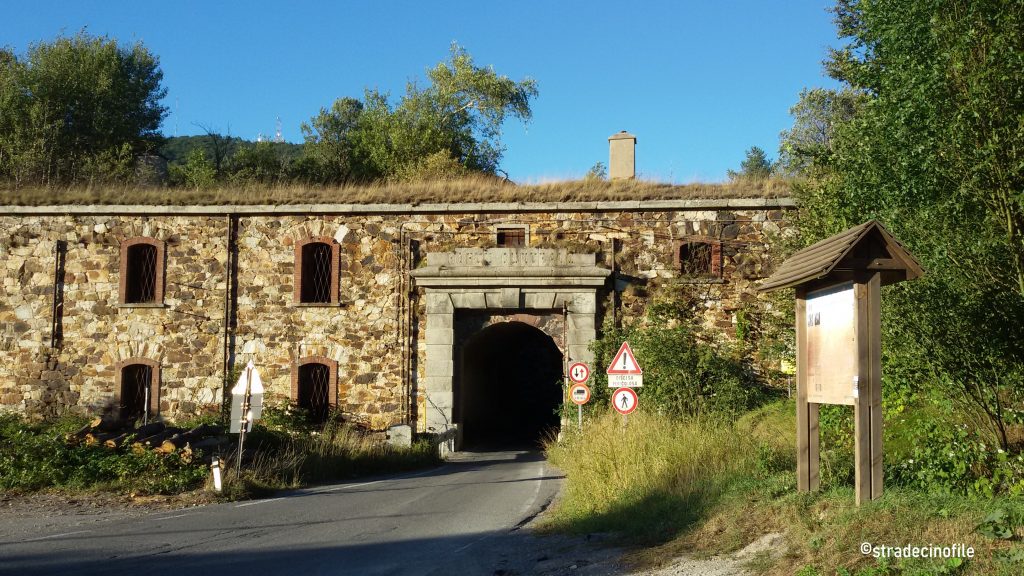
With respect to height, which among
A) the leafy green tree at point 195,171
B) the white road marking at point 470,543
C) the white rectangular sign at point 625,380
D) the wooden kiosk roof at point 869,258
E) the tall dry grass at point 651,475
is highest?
the leafy green tree at point 195,171

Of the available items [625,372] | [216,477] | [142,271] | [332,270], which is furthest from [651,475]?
[142,271]

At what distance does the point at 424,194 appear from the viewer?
71.5 ft

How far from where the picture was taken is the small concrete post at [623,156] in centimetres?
2545

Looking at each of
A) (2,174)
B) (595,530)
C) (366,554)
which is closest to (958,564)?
(595,530)

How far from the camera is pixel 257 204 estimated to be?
22.1m

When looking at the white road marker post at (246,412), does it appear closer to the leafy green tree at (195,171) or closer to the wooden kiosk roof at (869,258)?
the wooden kiosk roof at (869,258)

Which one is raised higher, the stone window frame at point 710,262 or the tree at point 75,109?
the tree at point 75,109

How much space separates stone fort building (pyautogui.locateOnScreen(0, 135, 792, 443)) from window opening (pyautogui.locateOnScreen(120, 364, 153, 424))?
0.14 ft

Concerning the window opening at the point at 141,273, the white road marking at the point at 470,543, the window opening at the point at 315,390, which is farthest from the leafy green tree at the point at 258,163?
the white road marking at the point at 470,543

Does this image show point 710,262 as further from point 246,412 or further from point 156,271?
point 156,271

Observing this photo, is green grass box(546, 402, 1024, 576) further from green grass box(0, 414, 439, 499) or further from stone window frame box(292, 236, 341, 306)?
stone window frame box(292, 236, 341, 306)

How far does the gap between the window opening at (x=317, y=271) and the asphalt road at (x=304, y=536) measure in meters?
8.71

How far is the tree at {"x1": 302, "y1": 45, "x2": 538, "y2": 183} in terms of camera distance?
41219 millimetres

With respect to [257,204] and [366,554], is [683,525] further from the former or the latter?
[257,204]
